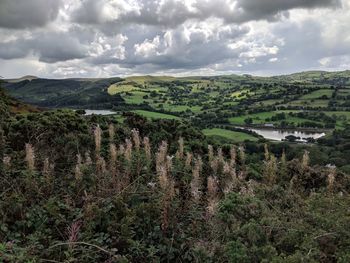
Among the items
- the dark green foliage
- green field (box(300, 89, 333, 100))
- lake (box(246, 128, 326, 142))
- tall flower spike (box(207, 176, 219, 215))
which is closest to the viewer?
the dark green foliage

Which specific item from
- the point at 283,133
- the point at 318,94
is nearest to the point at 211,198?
the point at 283,133

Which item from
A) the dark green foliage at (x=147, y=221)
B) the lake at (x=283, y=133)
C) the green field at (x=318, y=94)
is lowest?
the lake at (x=283, y=133)

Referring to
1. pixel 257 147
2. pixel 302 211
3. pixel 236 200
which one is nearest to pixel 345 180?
pixel 302 211

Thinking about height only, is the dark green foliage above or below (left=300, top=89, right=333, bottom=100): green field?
above

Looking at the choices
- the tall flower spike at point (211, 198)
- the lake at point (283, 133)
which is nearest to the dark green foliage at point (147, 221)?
the tall flower spike at point (211, 198)

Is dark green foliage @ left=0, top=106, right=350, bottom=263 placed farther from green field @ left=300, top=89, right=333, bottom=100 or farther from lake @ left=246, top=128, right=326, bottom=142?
green field @ left=300, top=89, right=333, bottom=100

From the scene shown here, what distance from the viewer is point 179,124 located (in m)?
18.1

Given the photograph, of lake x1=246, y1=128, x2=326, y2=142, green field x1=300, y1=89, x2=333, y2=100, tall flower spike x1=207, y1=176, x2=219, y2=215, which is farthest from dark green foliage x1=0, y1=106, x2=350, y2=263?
green field x1=300, y1=89, x2=333, y2=100

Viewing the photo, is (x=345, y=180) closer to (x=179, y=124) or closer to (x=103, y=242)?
(x=103, y=242)

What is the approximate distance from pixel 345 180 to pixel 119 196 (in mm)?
6564

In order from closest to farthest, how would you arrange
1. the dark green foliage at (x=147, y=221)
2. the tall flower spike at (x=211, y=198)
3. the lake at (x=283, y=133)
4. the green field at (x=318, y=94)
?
1. the dark green foliage at (x=147, y=221)
2. the tall flower spike at (x=211, y=198)
3. the lake at (x=283, y=133)
4. the green field at (x=318, y=94)

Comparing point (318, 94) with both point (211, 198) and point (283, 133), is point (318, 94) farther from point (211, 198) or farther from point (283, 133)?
point (211, 198)

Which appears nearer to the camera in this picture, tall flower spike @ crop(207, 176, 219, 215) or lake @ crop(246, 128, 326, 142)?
tall flower spike @ crop(207, 176, 219, 215)

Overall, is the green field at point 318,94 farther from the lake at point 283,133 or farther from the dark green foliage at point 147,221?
the dark green foliage at point 147,221
